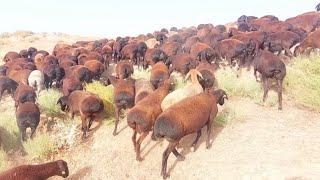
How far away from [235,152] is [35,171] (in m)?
4.02

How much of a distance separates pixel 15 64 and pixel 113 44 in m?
4.56

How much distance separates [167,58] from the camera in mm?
14727

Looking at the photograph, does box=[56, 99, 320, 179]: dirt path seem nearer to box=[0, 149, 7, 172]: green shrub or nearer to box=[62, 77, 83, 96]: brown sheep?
box=[0, 149, 7, 172]: green shrub

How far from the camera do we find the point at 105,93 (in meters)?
12.2

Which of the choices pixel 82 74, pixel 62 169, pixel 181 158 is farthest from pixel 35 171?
pixel 82 74

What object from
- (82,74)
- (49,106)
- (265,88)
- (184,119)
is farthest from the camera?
(82,74)

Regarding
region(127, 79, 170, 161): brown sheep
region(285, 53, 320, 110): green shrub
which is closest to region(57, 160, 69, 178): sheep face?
region(127, 79, 170, 161): brown sheep

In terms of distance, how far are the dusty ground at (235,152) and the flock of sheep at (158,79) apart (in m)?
0.30

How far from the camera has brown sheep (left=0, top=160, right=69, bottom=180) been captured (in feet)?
24.6

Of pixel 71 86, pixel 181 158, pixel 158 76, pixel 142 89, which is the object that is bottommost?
pixel 181 158

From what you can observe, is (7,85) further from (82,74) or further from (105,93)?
(105,93)

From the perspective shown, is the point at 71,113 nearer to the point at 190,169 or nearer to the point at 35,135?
the point at 35,135

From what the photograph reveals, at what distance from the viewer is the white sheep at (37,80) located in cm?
1445

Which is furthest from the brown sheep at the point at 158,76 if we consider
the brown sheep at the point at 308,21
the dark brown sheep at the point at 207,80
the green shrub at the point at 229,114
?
the brown sheep at the point at 308,21
